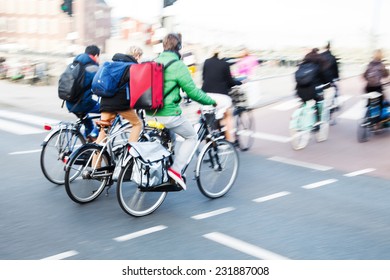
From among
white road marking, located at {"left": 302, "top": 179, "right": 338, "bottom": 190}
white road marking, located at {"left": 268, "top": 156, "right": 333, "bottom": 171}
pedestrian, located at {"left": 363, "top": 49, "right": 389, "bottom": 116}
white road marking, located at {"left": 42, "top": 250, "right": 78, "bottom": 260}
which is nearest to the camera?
white road marking, located at {"left": 42, "top": 250, "right": 78, "bottom": 260}

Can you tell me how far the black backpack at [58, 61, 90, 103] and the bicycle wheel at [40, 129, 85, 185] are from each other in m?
0.52

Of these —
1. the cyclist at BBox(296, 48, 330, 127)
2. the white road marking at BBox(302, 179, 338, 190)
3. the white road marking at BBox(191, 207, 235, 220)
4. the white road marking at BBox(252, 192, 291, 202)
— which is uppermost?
the cyclist at BBox(296, 48, 330, 127)

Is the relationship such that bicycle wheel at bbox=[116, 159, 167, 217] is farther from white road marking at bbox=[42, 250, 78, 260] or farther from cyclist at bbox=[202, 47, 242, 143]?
cyclist at bbox=[202, 47, 242, 143]

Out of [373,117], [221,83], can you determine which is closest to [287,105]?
[373,117]

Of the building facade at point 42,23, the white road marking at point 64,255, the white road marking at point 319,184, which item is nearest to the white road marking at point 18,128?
the white road marking at point 319,184

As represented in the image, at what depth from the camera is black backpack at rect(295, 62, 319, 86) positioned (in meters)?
9.72

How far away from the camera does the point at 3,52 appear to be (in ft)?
95.2

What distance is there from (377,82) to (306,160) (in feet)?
8.14

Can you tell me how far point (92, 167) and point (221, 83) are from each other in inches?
138

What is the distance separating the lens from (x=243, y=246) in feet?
16.9

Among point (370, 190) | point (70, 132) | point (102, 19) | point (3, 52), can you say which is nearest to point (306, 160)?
point (370, 190)

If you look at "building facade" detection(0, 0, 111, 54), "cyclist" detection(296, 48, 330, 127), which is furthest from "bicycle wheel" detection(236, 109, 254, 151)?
"building facade" detection(0, 0, 111, 54)

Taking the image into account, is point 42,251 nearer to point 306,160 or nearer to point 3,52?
point 306,160
